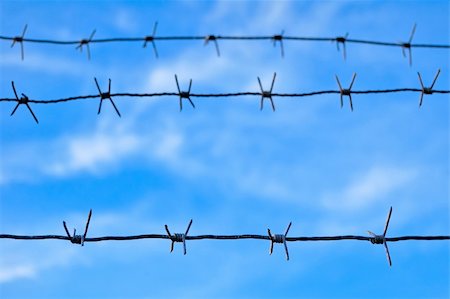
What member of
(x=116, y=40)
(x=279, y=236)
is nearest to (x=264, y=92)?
(x=279, y=236)

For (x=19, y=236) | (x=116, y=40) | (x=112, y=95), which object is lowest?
(x=19, y=236)

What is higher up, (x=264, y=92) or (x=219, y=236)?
(x=264, y=92)

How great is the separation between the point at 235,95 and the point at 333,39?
1331mm

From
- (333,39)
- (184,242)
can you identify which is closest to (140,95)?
(184,242)

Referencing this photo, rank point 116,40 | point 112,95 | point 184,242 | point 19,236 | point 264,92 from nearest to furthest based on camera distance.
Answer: point 19,236 < point 184,242 < point 112,95 < point 264,92 < point 116,40

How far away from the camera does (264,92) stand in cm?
319

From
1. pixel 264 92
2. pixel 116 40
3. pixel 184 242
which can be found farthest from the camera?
pixel 116 40

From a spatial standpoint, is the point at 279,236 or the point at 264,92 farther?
the point at 264,92

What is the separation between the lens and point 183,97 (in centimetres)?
313

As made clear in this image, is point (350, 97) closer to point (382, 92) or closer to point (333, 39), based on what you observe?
point (382, 92)

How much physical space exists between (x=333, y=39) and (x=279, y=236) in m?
1.93

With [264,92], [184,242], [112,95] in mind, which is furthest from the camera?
[264,92]

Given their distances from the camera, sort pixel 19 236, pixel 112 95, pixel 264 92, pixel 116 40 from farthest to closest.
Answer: pixel 116 40
pixel 264 92
pixel 112 95
pixel 19 236

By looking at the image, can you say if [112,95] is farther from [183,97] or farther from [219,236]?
[219,236]
